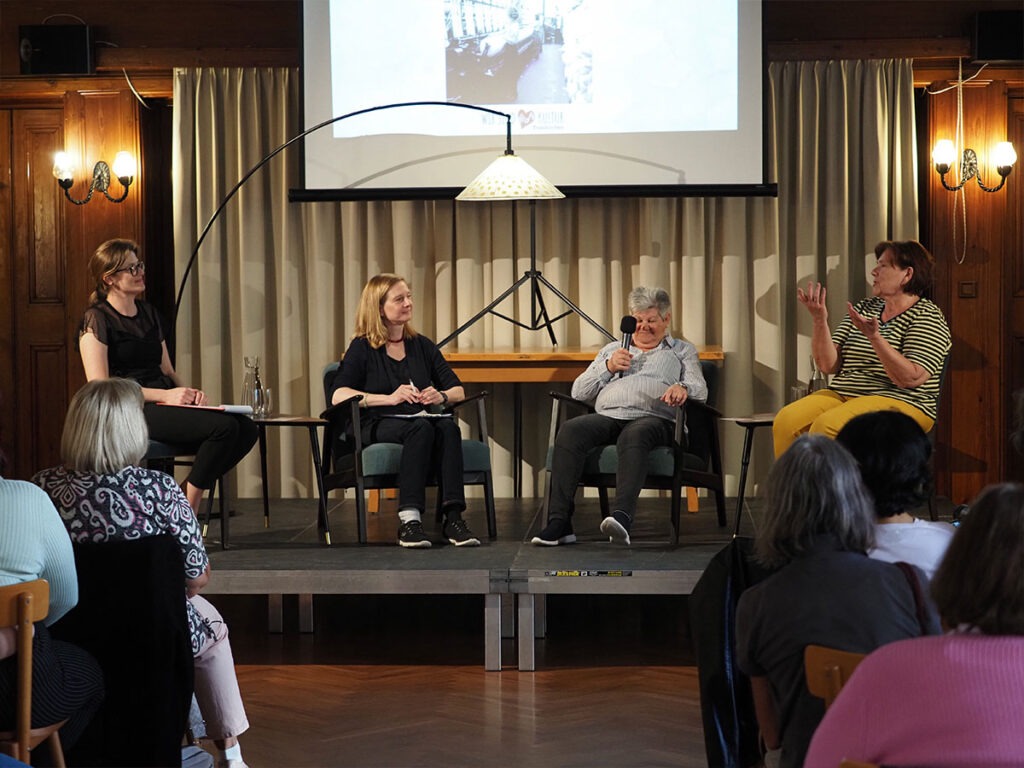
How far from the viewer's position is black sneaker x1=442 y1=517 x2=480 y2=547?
4.51 metres

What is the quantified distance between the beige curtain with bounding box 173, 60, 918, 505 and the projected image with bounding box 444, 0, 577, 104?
58 centimetres

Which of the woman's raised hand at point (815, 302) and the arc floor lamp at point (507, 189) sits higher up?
the arc floor lamp at point (507, 189)

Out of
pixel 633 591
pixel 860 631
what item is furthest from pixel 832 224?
pixel 860 631

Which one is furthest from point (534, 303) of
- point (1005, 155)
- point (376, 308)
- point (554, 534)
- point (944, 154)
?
point (1005, 155)

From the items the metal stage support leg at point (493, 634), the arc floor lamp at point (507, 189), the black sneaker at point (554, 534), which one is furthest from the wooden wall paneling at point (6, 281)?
the metal stage support leg at point (493, 634)

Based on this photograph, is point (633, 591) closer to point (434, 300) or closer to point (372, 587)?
point (372, 587)

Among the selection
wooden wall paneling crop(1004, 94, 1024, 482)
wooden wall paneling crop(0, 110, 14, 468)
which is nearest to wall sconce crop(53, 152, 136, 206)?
wooden wall paneling crop(0, 110, 14, 468)

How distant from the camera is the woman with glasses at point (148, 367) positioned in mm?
4594

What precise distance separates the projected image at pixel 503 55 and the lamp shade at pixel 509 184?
584 mm

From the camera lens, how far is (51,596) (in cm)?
247

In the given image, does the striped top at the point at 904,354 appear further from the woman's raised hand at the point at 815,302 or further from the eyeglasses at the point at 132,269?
the eyeglasses at the point at 132,269

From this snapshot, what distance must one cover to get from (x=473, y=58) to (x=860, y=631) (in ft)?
14.4

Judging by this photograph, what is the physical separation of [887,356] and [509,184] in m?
1.82

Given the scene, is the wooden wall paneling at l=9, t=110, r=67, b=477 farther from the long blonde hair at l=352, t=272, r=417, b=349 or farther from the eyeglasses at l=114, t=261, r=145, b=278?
the long blonde hair at l=352, t=272, r=417, b=349
